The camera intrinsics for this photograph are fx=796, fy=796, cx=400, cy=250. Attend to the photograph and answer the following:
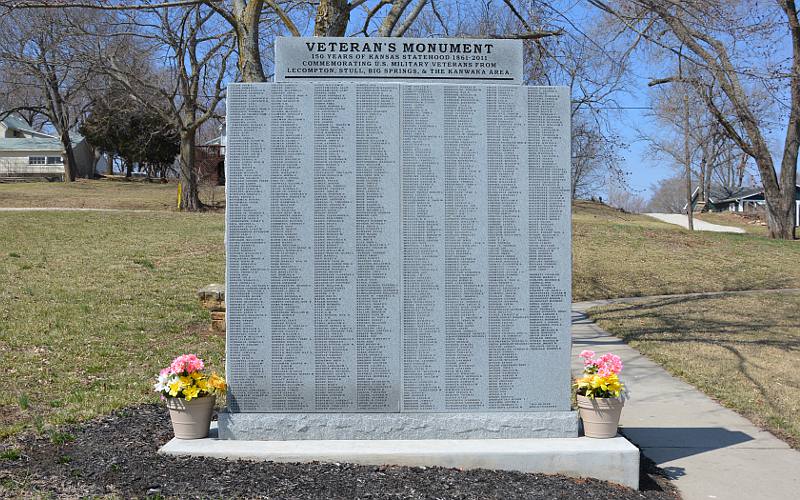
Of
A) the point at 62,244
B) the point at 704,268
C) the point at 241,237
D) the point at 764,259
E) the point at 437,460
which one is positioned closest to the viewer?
the point at 437,460

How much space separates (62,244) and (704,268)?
1552cm

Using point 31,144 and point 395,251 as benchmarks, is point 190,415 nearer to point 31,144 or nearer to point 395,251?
point 395,251

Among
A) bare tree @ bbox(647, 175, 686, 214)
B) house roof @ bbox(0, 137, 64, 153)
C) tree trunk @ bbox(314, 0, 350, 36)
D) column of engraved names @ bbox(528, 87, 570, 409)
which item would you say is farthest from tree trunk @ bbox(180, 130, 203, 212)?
bare tree @ bbox(647, 175, 686, 214)

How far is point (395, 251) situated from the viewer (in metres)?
5.70

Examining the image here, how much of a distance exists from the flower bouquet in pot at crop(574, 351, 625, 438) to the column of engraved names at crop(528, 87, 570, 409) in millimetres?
209

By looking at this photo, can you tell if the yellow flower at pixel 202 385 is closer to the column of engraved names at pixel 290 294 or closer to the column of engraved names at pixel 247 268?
the column of engraved names at pixel 247 268

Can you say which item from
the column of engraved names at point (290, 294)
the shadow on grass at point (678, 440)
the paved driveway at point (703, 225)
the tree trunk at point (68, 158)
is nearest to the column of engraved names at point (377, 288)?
the column of engraved names at point (290, 294)

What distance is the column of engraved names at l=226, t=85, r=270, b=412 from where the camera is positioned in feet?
18.6

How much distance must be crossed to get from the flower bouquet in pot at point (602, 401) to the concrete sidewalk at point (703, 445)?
0.59 m

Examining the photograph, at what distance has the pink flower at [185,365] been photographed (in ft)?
17.9

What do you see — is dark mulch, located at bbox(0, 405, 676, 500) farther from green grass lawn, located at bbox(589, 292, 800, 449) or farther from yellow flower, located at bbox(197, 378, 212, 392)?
green grass lawn, located at bbox(589, 292, 800, 449)

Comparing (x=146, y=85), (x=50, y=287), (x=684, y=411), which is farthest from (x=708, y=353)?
(x=146, y=85)

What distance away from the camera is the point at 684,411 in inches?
291

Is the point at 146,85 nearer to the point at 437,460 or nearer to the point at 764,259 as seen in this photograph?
the point at 764,259
